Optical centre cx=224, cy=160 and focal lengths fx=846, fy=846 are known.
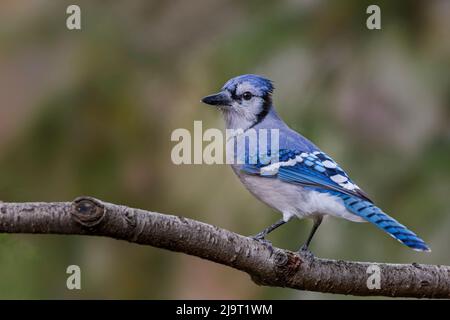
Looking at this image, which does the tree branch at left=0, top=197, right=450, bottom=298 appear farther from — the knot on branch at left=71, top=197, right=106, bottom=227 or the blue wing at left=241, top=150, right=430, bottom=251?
the blue wing at left=241, top=150, right=430, bottom=251

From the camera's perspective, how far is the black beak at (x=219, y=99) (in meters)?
3.02

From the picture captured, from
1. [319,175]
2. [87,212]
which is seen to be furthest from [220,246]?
[319,175]

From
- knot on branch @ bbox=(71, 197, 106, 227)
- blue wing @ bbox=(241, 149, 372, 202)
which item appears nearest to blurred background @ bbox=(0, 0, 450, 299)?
blue wing @ bbox=(241, 149, 372, 202)

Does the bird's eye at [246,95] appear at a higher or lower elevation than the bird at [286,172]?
higher

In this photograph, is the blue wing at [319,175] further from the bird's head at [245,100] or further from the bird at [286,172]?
the bird's head at [245,100]

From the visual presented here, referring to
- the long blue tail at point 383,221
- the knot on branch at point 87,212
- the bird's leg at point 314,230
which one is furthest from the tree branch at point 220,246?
the bird's leg at point 314,230

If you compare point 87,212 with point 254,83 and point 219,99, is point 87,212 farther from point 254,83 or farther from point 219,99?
point 254,83

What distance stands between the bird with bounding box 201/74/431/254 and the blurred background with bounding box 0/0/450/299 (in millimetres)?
204

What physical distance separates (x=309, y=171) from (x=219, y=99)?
0.44 meters

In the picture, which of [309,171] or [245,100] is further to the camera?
[245,100]

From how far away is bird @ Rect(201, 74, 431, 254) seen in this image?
2756 millimetres

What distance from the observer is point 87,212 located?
73.7 inches

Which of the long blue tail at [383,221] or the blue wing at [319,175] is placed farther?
the blue wing at [319,175]

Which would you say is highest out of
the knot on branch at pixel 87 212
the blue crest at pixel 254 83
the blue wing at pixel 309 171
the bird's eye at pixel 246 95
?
the blue crest at pixel 254 83
